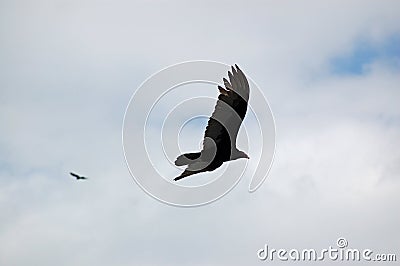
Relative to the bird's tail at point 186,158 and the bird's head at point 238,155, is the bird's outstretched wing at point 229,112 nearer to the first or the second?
the bird's head at point 238,155

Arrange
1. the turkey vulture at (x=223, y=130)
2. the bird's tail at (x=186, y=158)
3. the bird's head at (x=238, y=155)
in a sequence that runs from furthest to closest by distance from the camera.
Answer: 1. the bird's head at (x=238, y=155)
2. the turkey vulture at (x=223, y=130)
3. the bird's tail at (x=186, y=158)

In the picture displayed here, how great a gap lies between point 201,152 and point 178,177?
64.6 inches

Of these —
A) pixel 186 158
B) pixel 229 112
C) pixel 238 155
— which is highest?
pixel 229 112

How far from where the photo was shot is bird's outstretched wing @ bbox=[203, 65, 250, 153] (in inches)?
1949

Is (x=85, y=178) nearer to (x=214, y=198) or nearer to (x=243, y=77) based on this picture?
(x=214, y=198)

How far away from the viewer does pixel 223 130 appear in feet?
166

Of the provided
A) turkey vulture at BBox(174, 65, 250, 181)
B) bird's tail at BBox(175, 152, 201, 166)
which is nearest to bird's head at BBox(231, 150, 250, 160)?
turkey vulture at BBox(174, 65, 250, 181)

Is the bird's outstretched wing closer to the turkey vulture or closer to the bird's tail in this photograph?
Result: the turkey vulture

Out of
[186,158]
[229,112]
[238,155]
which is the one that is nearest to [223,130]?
[229,112]

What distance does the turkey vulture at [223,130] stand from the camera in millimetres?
49438

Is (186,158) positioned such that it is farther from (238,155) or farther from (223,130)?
(238,155)

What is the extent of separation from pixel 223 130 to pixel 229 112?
1066 millimetres

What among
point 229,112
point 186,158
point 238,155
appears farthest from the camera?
point 238,155

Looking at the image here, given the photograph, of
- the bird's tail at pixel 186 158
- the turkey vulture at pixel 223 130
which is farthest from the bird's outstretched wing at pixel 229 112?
the bird's tail at pixel 186 158
